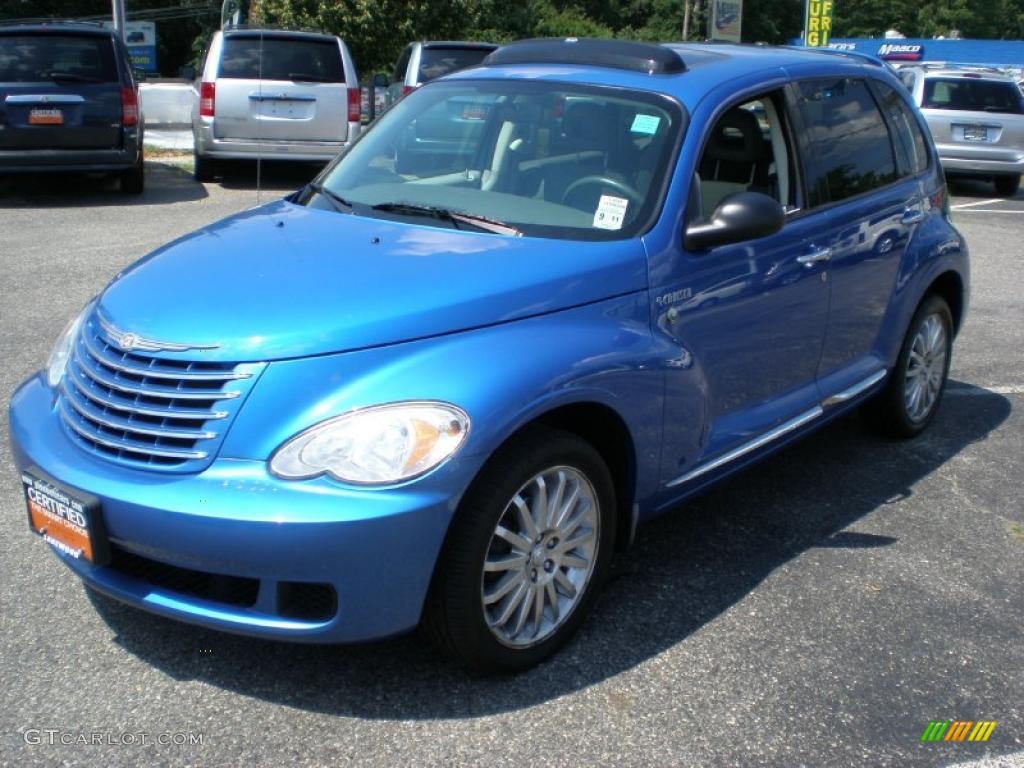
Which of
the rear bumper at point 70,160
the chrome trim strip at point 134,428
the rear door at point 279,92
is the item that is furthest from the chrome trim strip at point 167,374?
the rear door at point 279,92

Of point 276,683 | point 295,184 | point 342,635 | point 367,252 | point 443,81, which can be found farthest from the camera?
point 295,184

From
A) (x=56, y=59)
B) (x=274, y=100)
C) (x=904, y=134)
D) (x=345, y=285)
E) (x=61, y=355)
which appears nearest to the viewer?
(x=345, y=285)

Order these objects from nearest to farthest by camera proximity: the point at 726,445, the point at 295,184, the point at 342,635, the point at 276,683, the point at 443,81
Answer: the point at 342,635
the point at 276,683
the point at 726,445
the point at 443,81
the point at 295,184

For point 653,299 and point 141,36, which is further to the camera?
point 141,36

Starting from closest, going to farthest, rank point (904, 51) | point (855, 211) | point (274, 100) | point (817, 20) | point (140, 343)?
1. point (140, 343)
2. point (855, 211)
3. point (274, 100)
4. point (817, 20)
5. point (904, 51)

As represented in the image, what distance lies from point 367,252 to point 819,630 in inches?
75.1

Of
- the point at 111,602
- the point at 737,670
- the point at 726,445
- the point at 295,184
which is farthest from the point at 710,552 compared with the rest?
the point at 295,184

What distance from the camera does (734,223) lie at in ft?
12.6

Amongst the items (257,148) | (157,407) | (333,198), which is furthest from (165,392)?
(257,148)

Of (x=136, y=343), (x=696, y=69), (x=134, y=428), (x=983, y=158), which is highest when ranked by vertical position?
(x=696, y=69)

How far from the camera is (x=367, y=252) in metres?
3.67

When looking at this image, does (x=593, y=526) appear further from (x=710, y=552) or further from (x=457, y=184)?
(x=457, y=184)

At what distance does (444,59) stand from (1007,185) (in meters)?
8.12

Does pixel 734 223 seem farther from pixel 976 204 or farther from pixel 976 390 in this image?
pixel 976 204
